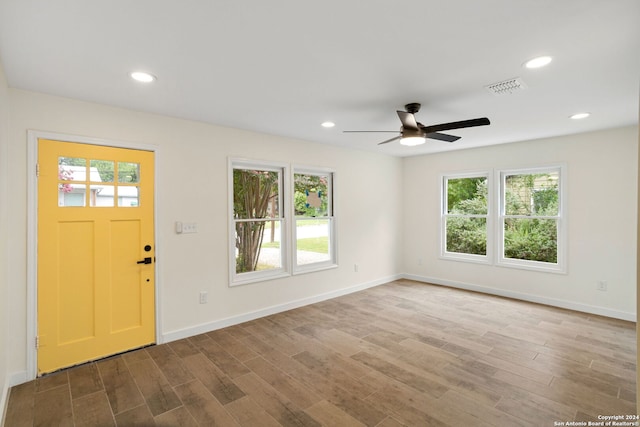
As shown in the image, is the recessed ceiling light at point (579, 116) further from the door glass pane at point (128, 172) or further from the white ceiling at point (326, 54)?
the door glass pane at point (128, 172)

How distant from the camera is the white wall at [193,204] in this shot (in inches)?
107

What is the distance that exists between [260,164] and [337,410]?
3.08 meters

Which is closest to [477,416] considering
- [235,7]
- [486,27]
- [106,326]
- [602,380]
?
[602,380]

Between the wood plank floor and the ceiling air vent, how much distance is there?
8.24ft

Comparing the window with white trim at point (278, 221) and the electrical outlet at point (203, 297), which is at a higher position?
the window with white trim at point (278, 221)

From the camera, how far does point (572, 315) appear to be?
434cm

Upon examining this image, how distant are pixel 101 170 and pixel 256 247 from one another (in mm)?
2054

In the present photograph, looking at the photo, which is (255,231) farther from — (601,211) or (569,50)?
(601,211)

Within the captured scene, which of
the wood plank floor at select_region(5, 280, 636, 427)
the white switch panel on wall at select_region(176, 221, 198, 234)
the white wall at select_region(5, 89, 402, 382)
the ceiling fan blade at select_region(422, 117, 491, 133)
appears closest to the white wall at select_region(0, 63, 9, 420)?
the white wall at select_region(5, 89, 402, 382)

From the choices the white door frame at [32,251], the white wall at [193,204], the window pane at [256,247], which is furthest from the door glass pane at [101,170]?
the window pane at [256,247]

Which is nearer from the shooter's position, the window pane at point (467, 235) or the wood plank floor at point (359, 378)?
the wood plank floor at point (359, 378)

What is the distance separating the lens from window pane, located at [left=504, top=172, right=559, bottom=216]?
4.84 meters

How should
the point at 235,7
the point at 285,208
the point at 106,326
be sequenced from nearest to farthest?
the point at 235,7 < the point at 106,326 < the point at 285,208

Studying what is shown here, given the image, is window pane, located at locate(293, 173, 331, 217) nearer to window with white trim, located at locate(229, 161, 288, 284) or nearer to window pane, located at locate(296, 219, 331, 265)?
window pane, located at locate(296, 219, 331, 265)
